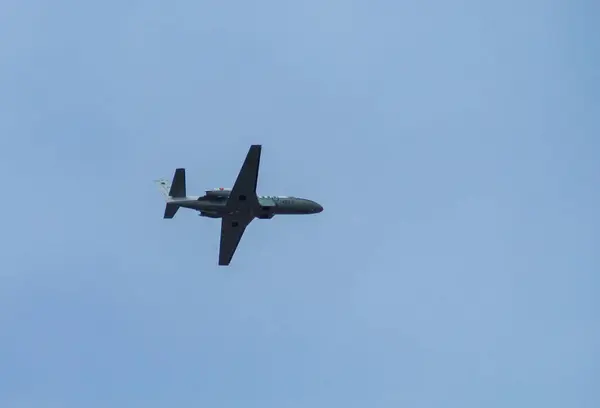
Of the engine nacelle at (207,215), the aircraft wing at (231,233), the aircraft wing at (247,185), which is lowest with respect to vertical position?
the aircraft wing at (231,233)

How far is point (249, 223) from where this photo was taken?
486 ft

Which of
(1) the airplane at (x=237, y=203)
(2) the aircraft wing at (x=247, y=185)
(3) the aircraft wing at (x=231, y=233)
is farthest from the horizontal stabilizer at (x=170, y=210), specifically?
(2) the aircraft wing at (x=247, y=185)

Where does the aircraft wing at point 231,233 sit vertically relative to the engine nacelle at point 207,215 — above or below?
below

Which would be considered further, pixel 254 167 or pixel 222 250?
pixel 222 250

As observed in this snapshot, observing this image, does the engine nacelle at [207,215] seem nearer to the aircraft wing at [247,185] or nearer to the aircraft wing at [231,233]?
the aircraft wing at [231,233]

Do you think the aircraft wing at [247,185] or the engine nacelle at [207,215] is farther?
the engine nacelle at [207,215]

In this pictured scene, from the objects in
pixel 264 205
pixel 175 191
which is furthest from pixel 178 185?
pixel 264 205

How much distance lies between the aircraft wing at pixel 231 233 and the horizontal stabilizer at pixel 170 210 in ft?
18.5

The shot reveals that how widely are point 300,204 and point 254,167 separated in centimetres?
1078

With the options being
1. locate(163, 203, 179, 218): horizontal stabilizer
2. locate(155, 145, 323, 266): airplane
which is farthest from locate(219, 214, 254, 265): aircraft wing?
locate(163, 203, 179, 218): horizontal stabilizer

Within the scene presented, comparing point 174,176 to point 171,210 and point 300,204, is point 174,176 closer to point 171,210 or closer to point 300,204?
point 171,210

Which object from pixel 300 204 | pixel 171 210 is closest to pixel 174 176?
pixel 171 210

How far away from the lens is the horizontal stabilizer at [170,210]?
14438 centimetres

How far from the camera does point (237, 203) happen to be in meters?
143
